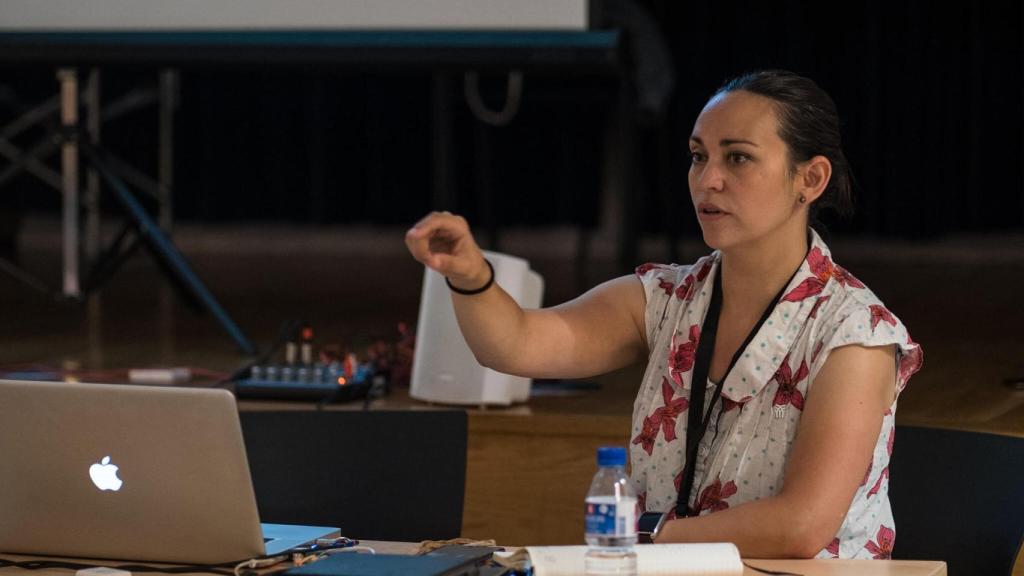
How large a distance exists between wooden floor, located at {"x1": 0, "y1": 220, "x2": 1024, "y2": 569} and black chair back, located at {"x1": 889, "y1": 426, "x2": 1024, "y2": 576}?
0.70 m

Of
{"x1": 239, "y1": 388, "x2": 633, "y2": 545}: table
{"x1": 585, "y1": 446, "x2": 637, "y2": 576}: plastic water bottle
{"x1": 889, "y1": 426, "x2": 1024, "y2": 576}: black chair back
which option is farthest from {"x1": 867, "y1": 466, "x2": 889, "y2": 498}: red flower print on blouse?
{"x1": 239, "y1": 388, "x2": 633, "y2": 545}: table

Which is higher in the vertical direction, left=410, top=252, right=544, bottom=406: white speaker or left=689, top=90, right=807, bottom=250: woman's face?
left=689, top=90, right=807, bottom=250: woman's face

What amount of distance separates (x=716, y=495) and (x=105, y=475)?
799mm

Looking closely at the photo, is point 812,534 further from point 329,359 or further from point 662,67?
point 662,67

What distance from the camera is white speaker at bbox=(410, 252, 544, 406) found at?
2932 millimetres

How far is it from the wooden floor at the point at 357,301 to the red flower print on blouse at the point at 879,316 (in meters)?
0.93

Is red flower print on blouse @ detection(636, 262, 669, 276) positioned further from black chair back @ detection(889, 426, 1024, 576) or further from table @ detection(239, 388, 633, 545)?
table @ detection(239, 388, 633, 545)

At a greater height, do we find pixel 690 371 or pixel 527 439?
pixel 690 371

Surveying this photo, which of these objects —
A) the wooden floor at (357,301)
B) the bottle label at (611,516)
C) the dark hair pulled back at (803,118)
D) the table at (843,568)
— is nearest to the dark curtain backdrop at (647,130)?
the wooden floor at (357,301)

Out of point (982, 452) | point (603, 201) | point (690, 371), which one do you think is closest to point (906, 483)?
point (982, 452)

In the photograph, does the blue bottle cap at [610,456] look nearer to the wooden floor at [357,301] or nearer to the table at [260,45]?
the wooden floor at [357,301]

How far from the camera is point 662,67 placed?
5.48 m

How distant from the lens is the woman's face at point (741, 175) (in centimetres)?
188

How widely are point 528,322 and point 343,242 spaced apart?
224 inches
